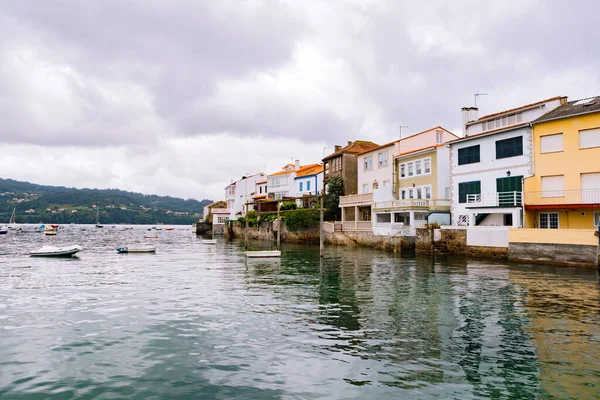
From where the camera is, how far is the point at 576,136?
120ft

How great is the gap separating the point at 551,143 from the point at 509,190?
5.89 m

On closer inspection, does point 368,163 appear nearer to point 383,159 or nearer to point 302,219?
point 383,159

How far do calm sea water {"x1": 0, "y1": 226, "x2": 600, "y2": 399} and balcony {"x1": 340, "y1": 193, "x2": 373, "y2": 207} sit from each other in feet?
112

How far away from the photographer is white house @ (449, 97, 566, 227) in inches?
1618

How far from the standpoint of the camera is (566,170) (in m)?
37.3

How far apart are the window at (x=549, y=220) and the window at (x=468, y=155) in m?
9.54

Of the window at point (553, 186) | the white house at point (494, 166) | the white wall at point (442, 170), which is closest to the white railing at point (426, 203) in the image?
the white wall at point (442, 170)

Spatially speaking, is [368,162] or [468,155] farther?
[368,162]

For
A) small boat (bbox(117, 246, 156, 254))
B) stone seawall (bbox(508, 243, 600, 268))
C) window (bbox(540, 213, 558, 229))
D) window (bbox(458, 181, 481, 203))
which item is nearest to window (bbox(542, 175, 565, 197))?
window (bbox(540, 213, 558, 229))

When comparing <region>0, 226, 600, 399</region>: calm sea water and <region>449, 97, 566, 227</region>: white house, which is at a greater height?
<region>449, 97, 566, 227</region>: white house

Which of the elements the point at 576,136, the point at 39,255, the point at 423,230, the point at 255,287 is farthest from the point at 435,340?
the point at 39,255

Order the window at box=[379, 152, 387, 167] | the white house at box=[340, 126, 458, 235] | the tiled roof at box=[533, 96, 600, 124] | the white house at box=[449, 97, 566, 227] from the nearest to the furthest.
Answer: the tiled roof at box=[533, 96, 600, 124] < the white house at box=[449, 97, 566, 227] < the white house at box=[340, 126, 458, 235] < the window at box=[379, 152, 387, 167]

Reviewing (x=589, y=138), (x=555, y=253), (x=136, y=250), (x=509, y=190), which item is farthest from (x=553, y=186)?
(x=136, y=250)

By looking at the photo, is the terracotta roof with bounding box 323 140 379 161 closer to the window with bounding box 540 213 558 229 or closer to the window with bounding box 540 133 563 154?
the window with bounding box 540 133 563 154
